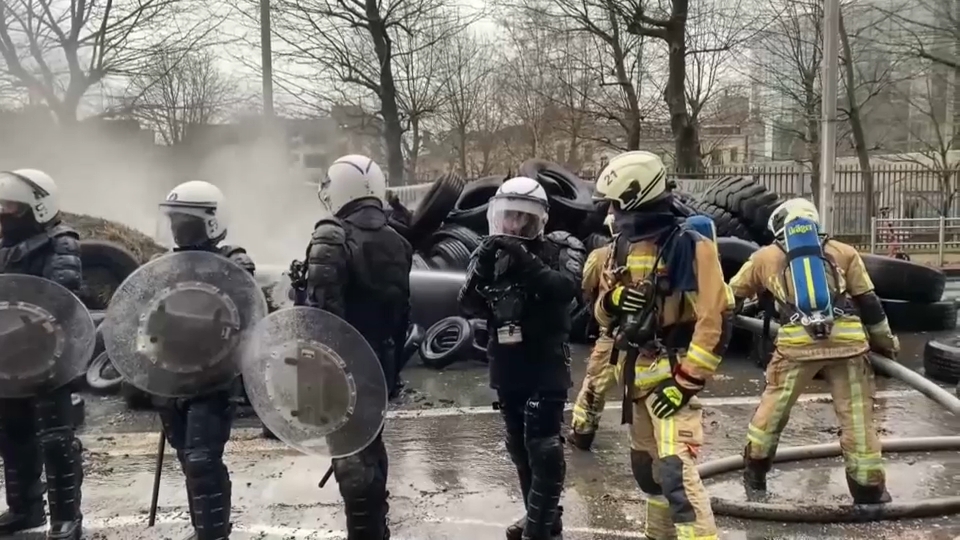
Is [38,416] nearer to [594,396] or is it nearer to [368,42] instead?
[594,396]

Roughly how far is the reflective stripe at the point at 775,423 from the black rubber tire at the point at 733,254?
4094 millimetres

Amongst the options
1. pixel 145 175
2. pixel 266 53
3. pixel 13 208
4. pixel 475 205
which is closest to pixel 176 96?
pixel 145 175

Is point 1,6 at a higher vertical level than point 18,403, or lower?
higher

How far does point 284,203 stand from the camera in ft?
62.7

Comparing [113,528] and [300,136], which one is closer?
[113,528]

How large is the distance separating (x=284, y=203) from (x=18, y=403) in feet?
49.0

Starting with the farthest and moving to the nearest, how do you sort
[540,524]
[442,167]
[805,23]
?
[442,167] < [805,23] < [540,524]

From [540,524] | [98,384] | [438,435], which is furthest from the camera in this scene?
[98,384]

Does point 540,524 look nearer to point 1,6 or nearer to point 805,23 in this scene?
point 1,6

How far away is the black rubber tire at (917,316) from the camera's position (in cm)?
997

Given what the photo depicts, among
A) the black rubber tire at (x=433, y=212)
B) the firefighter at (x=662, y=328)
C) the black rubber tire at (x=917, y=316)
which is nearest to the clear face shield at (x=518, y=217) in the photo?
the firefighter at (x=662, y=328)

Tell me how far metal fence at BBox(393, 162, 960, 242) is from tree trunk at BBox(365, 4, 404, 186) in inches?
121

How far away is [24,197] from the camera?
455cm

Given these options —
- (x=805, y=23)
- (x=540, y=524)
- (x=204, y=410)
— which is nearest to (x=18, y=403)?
(x=204, y=410)
